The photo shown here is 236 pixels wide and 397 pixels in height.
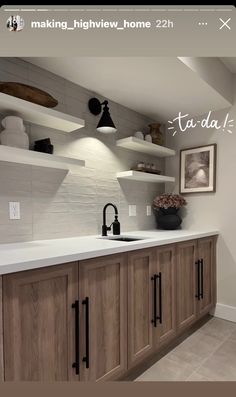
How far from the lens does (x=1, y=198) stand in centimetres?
151

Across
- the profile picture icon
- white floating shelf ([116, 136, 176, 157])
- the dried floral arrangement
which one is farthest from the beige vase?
the profile picture icon

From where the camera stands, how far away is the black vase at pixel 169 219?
2523 mm

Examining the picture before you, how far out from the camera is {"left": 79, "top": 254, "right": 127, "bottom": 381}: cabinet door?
124cm

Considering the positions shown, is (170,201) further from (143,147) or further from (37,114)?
(37,114)

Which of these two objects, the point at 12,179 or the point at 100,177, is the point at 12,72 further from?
the point at 100,177

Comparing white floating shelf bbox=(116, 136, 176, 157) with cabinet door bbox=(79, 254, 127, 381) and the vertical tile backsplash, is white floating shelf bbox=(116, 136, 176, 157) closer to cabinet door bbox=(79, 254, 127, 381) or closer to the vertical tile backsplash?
the vertical tile backsplash

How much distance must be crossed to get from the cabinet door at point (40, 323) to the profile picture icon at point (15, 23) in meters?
0.85

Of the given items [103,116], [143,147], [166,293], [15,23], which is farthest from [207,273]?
[15,23]

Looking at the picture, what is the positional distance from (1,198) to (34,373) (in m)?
0.96

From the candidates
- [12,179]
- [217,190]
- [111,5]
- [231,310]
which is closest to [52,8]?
[111,5]

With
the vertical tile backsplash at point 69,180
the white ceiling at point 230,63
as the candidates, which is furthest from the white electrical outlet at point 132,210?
the white ceiling at point 230,63

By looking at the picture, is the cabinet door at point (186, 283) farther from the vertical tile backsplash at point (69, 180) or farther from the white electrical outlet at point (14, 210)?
the white electrical outlet at point (14, 210)

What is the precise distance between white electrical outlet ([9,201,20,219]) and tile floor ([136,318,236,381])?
4.28 ft

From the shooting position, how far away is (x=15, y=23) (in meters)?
0.66
